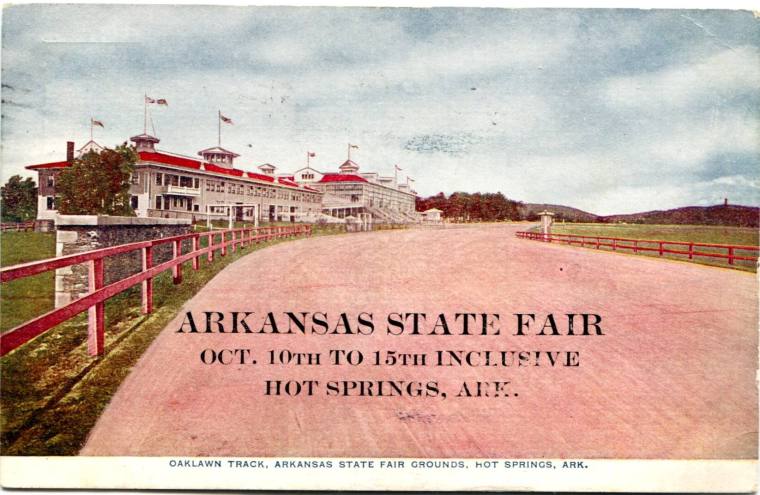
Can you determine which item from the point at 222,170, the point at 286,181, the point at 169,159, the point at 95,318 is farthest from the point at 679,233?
the point at 95,318

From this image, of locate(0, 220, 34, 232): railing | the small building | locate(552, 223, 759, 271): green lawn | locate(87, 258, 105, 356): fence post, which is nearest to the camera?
locate(87, 258, 105, 356): fence post

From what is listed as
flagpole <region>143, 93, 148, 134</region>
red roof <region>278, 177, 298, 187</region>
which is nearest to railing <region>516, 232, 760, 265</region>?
red roof <region>278, 177, 298, 187</region>

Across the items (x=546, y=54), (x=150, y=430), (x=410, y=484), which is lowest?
(x=410, y=484)

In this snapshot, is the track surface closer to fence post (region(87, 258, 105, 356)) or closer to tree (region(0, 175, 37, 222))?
fence post (region(87, 258, 105, 356))

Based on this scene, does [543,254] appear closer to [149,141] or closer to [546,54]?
[546,54]

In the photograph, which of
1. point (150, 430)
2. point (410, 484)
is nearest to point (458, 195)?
point (410, 484)

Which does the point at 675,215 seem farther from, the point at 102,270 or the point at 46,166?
the point at 46,166

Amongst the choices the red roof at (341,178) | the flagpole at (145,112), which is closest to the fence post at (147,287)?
the flagpole at (145,112)
